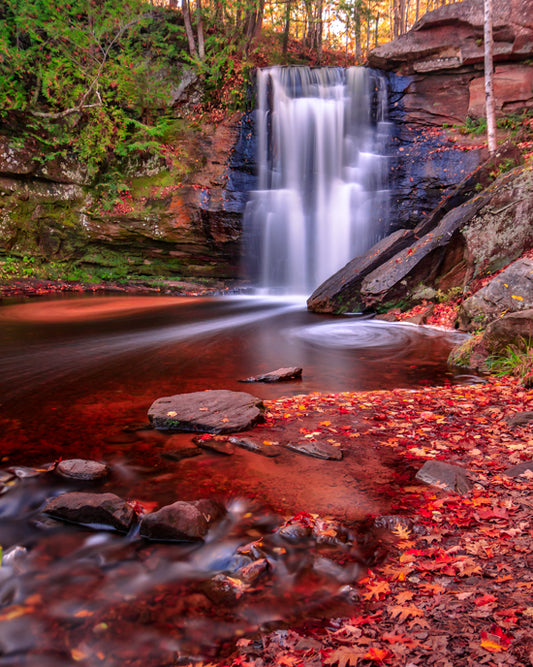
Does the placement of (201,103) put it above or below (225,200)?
above

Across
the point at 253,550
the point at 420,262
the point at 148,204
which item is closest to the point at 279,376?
the point at 253,550

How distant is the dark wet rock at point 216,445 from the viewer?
12.3 ft

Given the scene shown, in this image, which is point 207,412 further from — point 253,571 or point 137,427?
point 253,571

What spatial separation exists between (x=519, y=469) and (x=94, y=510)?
2.87m

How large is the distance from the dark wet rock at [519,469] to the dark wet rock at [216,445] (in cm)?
210

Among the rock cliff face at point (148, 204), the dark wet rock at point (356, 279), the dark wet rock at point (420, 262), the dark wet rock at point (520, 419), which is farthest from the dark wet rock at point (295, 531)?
the rock cliff face at point (148, 204)

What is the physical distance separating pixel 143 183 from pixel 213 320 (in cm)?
915

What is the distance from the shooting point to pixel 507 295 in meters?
7.64

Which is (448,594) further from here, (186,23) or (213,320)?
(186,23)

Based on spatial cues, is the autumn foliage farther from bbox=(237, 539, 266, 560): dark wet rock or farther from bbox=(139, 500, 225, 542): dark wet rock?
bbox=(139, 500, 225, 542): dark wet rock

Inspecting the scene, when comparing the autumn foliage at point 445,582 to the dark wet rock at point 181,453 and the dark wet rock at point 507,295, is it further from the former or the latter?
the dark wet rock at point 507,295

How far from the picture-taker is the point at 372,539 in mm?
2488

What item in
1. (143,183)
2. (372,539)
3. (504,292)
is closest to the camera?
(372,539)

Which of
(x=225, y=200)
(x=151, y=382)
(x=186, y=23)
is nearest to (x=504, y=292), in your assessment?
(x=151, y=382)
